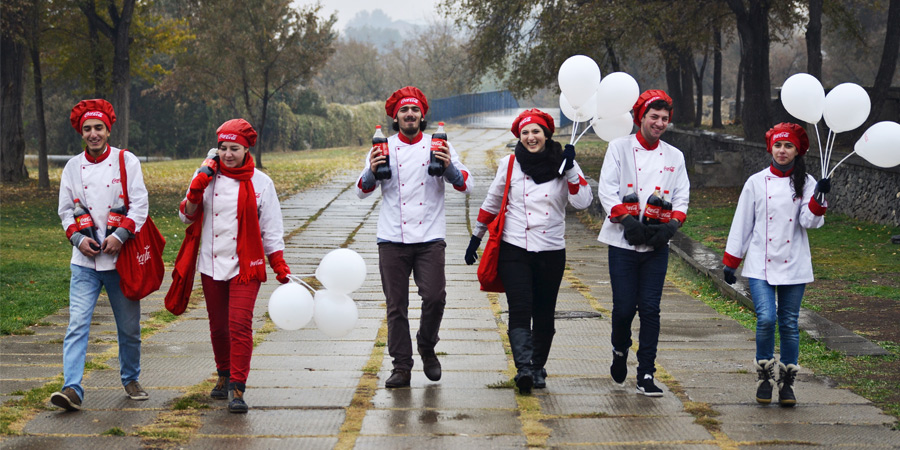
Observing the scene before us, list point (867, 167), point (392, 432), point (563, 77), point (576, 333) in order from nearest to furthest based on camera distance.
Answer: point (392, 432) < point (563, 77) < point (576, 333) < point (867, 167)

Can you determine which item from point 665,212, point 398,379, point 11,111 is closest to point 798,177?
point 665,212

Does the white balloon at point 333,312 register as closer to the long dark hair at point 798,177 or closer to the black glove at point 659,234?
the black glove at point 659,234

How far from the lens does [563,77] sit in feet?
19.4

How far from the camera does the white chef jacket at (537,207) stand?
5.47 metres

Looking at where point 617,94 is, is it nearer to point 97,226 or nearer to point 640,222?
point 640,222

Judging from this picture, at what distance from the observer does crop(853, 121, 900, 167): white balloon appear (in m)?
5.29

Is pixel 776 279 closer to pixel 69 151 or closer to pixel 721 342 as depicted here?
pixel 721 342

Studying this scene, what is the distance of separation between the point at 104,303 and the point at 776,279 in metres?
5.59

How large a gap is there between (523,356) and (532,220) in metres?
0.74

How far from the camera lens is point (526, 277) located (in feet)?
18.1

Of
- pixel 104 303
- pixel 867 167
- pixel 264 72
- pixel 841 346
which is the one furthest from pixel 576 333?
pixel 264 72

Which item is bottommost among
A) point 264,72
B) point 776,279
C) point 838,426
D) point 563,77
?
point 838,426

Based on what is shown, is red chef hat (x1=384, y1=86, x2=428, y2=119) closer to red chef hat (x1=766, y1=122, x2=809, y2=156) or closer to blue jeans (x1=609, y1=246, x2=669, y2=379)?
blue jeans (x1=609, y1=246, x2=669, y2=379)

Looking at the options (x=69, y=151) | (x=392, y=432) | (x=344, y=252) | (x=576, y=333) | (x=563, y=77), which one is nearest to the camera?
(x=392, y=432)
